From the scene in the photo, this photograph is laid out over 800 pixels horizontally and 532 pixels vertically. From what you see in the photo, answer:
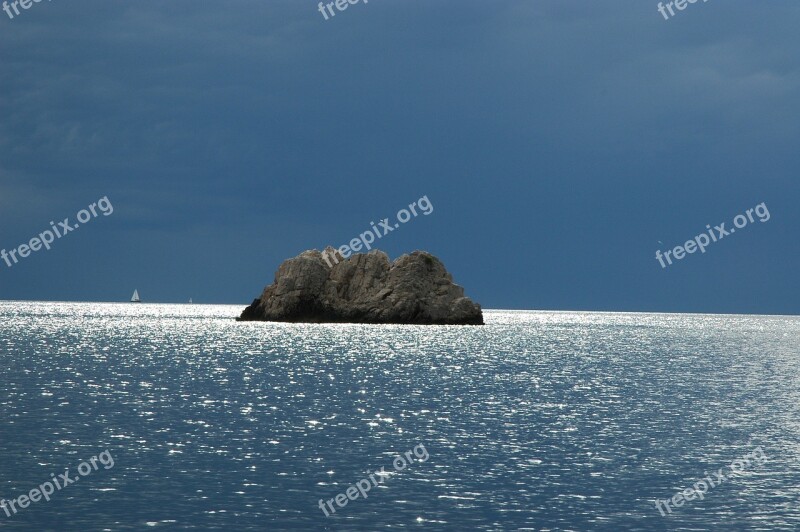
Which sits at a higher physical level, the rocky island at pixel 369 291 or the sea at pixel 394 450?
the rocky island at pixel 369 291

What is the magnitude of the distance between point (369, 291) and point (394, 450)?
13537cm

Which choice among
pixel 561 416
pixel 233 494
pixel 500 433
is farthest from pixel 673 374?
pixel 233 494

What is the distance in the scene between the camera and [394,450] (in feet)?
122

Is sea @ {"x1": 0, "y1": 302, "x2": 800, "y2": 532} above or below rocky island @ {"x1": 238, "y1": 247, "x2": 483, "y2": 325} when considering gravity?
below

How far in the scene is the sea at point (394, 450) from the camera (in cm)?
2592

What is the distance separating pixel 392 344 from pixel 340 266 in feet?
151

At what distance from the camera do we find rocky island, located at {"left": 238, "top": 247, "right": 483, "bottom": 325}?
168 m

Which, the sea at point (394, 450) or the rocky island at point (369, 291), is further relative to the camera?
the rocky island at point (369, 291)

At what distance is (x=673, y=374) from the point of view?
84.3 metres

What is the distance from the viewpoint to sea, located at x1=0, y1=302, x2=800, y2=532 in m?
25.9

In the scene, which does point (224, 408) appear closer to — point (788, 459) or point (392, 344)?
point (788, 459)

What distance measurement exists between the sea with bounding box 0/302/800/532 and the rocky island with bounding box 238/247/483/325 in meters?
87.3

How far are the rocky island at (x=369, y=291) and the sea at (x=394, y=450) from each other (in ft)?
286

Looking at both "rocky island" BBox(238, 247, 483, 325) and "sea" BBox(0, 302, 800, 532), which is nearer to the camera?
"sea" BBox(0, 302, 800, 532)
